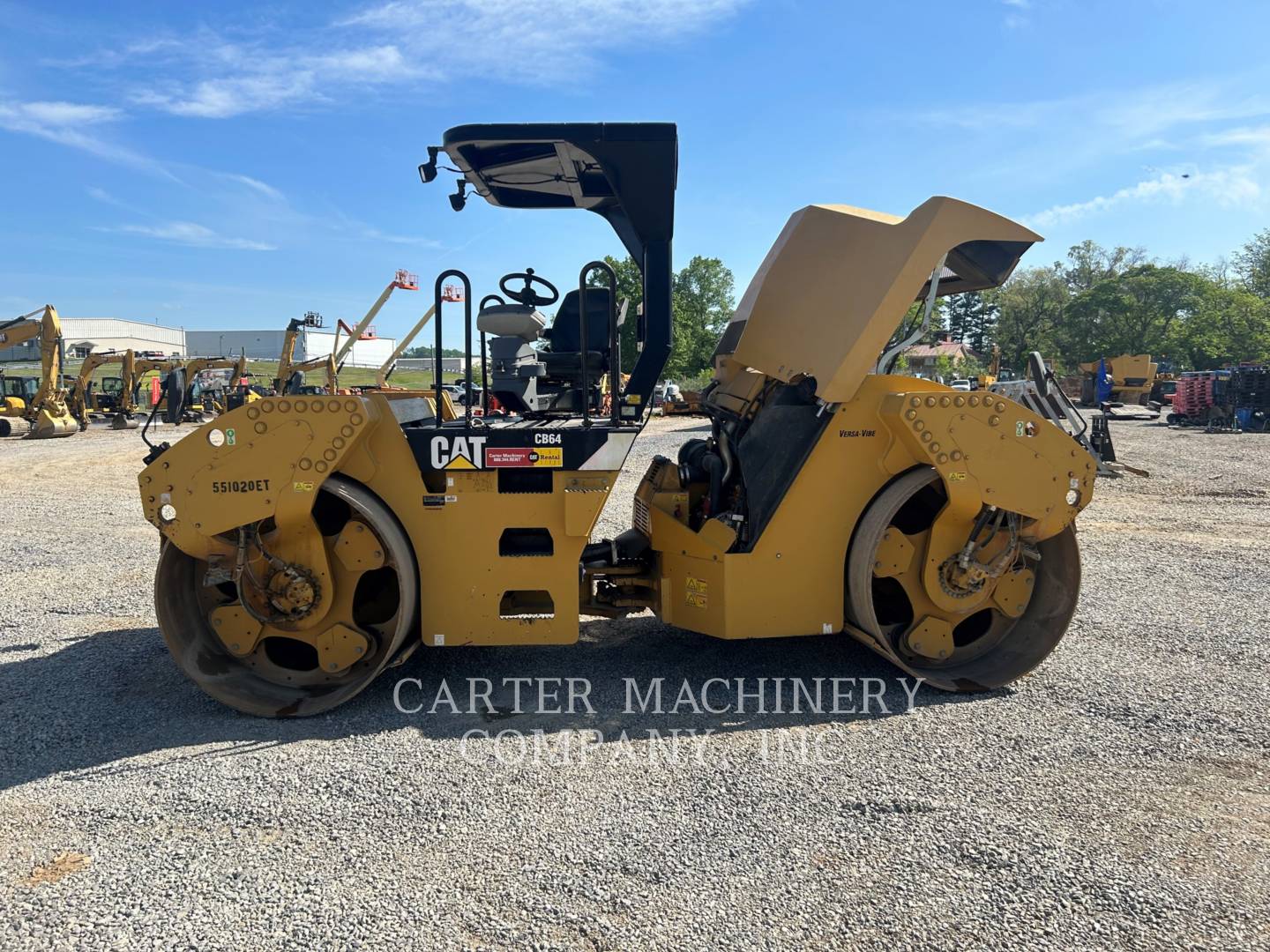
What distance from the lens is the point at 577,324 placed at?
210 inches

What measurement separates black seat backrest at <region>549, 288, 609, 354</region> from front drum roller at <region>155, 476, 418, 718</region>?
1714mm

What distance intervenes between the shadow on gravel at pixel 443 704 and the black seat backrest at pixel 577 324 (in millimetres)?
1932

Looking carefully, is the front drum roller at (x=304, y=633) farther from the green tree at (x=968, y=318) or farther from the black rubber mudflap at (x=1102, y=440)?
the green tree at (x=968, y=318)

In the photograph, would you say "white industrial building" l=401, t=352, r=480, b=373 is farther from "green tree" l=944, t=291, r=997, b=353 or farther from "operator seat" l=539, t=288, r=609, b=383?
"green tree" l=944, t=291, r=997, b=353

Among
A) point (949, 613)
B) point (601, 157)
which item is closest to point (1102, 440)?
point (949, 613)

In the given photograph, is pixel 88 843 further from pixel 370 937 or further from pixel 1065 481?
pixel 1065 481

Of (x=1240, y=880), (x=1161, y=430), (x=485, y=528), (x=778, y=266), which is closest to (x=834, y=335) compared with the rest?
(x=778, y=266)

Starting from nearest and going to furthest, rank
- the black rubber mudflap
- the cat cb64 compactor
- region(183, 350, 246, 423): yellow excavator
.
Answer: the cat cb64 compactor, the black rubber mudflap, region(183, 350, 246, 423): yellow excavator

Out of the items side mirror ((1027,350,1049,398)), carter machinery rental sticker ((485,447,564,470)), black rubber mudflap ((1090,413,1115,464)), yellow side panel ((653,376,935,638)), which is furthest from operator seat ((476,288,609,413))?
black rubber mudflap ((1090,413,1115,464))

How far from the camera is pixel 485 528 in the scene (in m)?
4.24

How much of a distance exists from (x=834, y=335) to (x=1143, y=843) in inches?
106

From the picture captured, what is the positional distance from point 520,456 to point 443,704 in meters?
1.37

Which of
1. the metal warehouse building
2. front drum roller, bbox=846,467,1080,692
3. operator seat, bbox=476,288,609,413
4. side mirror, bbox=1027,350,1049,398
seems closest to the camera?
front drum roller, bbox=846,467,1080,692

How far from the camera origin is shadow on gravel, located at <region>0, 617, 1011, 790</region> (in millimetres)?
3830
